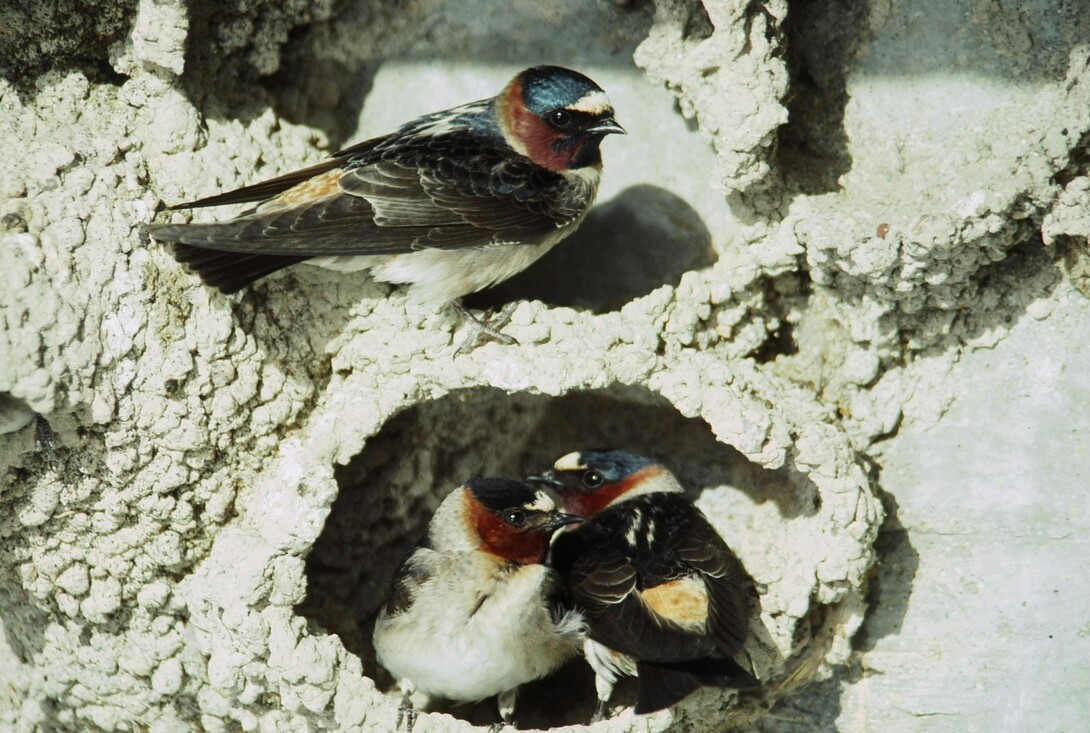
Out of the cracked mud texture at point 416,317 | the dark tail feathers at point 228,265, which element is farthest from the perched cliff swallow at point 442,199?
the cracked mud texture at point 416,317

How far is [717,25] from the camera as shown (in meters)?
3.31

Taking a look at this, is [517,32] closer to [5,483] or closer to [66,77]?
[66,77]

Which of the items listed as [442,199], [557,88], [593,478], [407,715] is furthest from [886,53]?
[407,715]

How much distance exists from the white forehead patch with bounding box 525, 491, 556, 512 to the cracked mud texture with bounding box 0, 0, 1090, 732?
33cm

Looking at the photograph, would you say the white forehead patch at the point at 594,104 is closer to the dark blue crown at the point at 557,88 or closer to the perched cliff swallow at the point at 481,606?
the dark blue crown at the point at 557,88

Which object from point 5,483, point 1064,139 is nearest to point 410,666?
point 5,483

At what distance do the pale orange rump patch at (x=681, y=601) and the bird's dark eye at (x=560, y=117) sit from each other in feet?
4.11

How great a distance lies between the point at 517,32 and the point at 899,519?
177 centimetres

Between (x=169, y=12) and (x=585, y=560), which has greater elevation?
(x=169, y=12)

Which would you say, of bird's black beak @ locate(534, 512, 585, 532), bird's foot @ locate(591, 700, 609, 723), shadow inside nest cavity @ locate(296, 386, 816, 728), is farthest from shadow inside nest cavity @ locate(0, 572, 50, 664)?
bird's foot @ locate(591, 700, 609, 723)

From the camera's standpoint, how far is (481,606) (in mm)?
3398

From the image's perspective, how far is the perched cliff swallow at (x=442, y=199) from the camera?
10.5ft

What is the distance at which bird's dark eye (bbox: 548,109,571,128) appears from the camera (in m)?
3.51

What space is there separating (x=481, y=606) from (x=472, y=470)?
691mm
